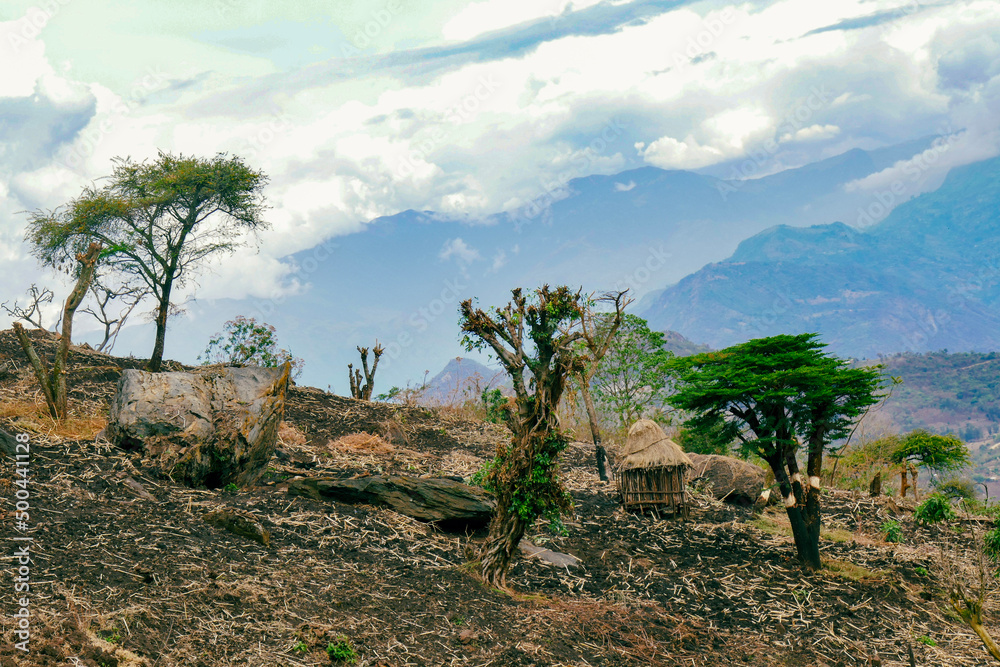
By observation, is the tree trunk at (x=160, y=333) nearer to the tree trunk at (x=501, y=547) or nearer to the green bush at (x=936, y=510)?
the tree trunk at (x=501, y=547)

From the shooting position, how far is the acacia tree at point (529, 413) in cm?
616

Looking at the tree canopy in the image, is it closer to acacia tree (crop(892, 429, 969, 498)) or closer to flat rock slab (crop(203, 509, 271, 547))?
acacia tree (crop(892, 429, 969, 498))

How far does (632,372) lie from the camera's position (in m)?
17.5

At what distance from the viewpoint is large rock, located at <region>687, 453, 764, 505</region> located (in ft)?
37.7

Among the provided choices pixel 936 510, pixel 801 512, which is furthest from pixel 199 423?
Result: pixel 936 510

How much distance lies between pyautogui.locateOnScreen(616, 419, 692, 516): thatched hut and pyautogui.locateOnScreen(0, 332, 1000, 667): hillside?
0.34 metres

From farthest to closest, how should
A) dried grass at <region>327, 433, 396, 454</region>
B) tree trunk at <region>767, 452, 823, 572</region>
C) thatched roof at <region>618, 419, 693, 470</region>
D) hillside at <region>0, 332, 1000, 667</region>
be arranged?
dried grass at <region>327, 433, 396, 454</region> < thatched roof at <region>618, 419, 693, 470</region> < tree trunk at <region>767, 452, 823, 572</region> < hillside at <region>0, 332, 1000, 667</region>

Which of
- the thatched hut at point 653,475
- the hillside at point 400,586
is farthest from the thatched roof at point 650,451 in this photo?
the hillside at point 400,586

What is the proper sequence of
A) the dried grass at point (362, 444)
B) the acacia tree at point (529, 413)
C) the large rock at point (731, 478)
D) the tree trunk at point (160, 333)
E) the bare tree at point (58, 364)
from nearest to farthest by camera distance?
the acacia tree at point (529, 413), the bare tree at point (58, 364), the dried grass at point (362, 444), the large rock at point (731, 478), the tree trunk at point (160, 333)

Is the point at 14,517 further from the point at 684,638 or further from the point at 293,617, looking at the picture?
the point at 684,638

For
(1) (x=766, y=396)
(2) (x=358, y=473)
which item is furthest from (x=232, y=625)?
(1) (x=766, y=396)

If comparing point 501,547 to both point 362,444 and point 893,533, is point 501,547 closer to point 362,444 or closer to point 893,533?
point 362,444

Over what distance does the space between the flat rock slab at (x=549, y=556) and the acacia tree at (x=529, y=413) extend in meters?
1.19

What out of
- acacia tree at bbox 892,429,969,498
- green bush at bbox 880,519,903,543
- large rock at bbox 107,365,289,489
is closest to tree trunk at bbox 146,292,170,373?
large rock at bbox 107,365,289,489
